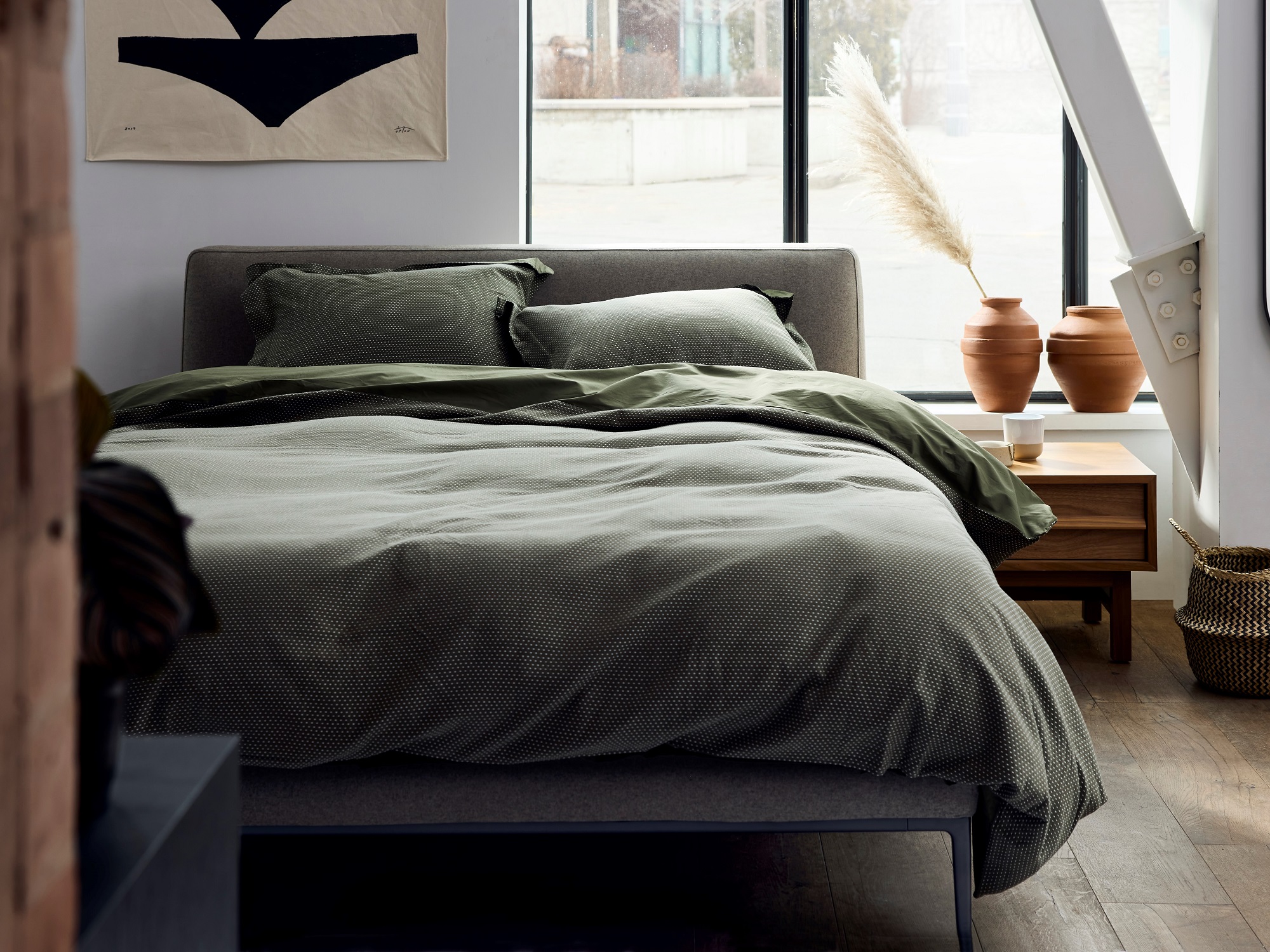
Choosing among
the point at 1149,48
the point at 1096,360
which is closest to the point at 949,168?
the point at 1149,48

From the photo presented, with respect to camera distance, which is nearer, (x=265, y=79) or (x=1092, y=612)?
(x=1092, y=612)

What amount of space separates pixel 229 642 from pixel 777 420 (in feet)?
4.25

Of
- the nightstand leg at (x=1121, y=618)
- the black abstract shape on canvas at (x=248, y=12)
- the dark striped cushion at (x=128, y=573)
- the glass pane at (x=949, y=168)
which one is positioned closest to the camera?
the dark striped cushion at (x=128, y=573)

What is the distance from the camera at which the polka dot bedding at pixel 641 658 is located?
5.30 feet

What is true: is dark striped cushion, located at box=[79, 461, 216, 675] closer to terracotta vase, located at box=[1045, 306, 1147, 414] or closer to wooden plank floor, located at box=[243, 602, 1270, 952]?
wooden plank floor, located at box=[243, 602, 1270, 952]

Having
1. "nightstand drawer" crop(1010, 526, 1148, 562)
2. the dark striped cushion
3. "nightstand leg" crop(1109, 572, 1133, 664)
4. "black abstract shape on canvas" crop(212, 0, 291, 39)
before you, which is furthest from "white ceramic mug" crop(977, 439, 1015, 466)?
the dark striped cushion

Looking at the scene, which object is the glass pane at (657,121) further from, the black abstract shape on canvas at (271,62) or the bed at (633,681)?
the bed at (633,681)

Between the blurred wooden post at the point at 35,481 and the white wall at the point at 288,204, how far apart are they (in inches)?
145

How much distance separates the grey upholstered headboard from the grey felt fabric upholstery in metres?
2.26

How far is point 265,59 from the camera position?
13.1 ft

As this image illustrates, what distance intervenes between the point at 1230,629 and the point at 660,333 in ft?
5.13

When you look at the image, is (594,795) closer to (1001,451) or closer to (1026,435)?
(1001,451)

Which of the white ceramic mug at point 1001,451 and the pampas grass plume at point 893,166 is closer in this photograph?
the white ceramic mug at point 1001,451

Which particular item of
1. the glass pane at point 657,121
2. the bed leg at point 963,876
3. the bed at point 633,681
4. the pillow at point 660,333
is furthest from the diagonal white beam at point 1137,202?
the bed leg at point 963,876
